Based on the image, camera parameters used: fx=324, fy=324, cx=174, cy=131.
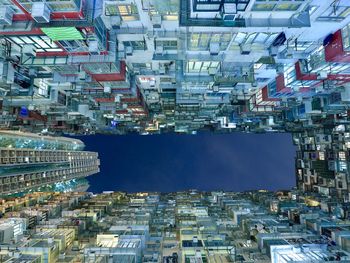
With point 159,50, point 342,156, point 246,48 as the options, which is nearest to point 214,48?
point 246,48

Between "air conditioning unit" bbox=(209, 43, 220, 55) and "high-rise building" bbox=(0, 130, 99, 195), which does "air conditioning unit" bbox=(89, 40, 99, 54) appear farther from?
"high-rise building" bbox=(0, 130, 99, 195)

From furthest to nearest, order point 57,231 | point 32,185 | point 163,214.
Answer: point 32,185, point 163,214, point 57,231

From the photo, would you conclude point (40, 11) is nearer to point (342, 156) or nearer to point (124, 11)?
point (124, 11)

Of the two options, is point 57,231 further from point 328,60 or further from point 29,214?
point 328,60

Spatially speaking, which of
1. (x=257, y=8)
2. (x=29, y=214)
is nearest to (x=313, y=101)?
(x=257, y=8)

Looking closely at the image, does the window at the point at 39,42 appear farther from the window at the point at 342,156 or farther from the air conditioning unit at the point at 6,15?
the window at the point at 342,156

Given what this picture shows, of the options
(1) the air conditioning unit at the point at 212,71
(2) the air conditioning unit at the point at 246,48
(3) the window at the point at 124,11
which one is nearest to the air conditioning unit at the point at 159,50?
(3) the window at the point at 124,11
